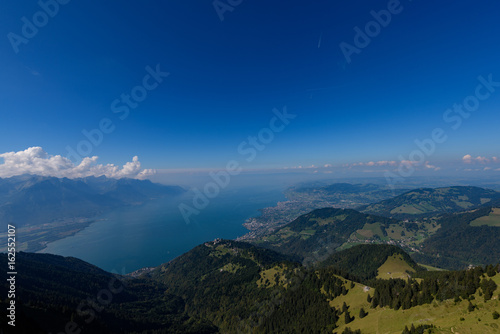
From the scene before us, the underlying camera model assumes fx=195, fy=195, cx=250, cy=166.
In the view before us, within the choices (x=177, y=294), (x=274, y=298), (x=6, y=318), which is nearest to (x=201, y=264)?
(x=177, y=294)

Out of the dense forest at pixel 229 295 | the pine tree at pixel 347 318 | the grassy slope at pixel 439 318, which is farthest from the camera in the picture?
the pine tree at pixel 347 318

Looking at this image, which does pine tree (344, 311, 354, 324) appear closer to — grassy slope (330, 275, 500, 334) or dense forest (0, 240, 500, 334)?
dense forest (0, 240, 500, 334)

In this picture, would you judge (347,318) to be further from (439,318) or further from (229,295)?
(229,295)

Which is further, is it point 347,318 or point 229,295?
point 229,295

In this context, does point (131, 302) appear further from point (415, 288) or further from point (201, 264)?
point (415, 288)

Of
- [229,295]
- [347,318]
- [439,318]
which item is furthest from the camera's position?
[229,295]

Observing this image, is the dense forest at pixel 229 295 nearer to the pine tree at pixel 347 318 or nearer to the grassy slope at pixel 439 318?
the pine tree at pixel 347 318

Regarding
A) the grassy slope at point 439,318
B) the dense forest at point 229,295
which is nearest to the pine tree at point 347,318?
the dense forest at point 229,295

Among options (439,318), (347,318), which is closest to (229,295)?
(347,318)

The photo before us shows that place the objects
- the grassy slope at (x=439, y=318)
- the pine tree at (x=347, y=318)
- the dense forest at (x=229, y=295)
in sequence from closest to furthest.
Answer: the grassy slope at (x=439, y=318)
the dense forest at (x=229, y=295)
the pine tree at (x=347, y=318)
